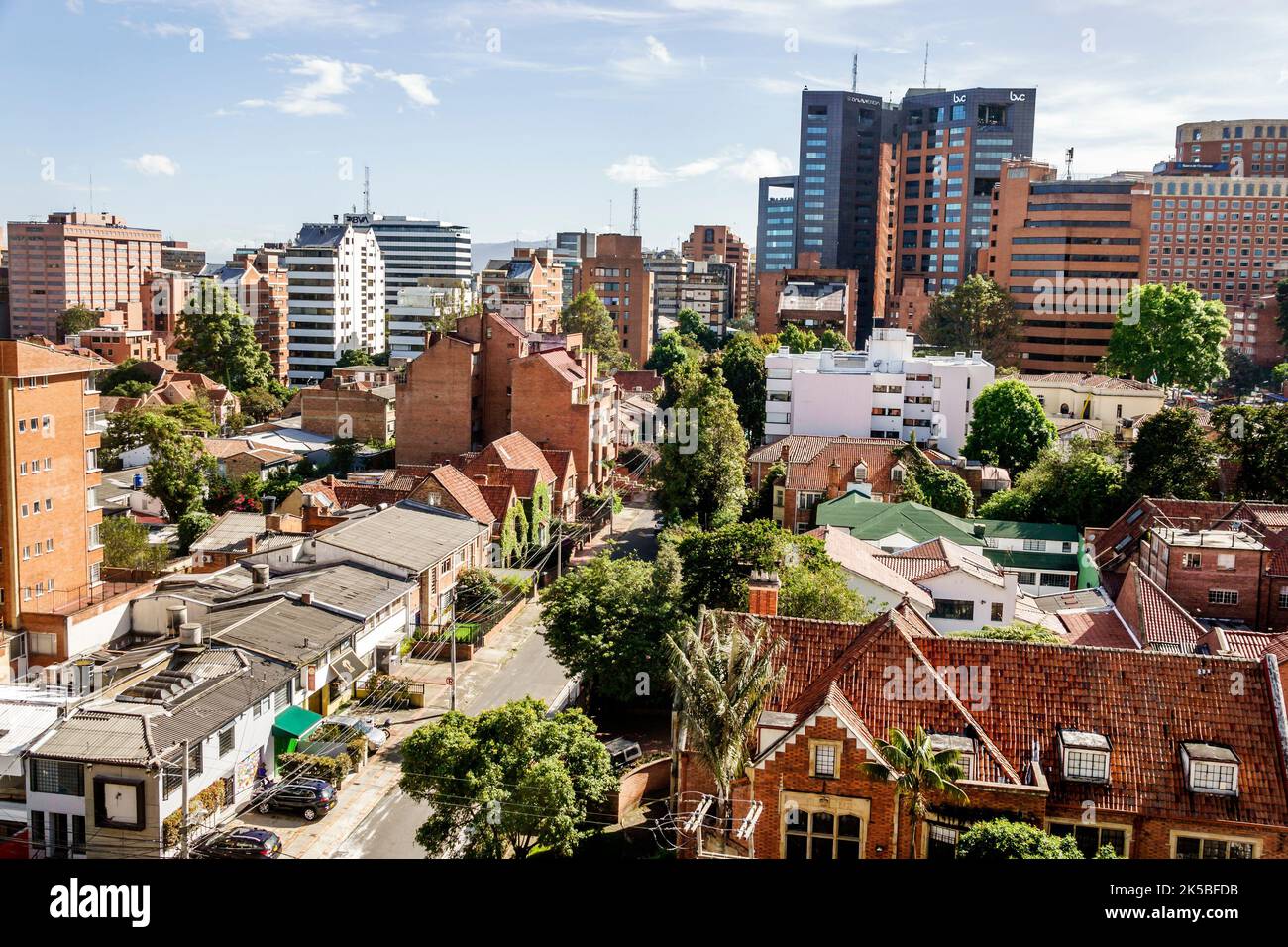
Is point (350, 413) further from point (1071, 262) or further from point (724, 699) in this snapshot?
point (1071, 262)

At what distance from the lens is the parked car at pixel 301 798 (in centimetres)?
2075

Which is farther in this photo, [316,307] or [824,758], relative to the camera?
[316,307]

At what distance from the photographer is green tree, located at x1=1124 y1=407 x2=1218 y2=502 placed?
37094 millimetres

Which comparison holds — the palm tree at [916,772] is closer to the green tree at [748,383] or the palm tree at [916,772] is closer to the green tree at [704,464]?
the green tree at [704,464]

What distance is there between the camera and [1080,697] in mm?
16000

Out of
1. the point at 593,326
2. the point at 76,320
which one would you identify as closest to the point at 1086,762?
the point at 593,326

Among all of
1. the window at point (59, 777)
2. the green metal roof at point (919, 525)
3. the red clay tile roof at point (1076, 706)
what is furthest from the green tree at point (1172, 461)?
the window at point (59, 777)

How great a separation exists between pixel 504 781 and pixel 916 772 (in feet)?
21.7

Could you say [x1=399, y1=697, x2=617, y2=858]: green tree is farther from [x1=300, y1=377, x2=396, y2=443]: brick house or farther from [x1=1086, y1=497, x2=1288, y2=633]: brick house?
[x1=300, y1=377, x2=396, y2=443]: brick house

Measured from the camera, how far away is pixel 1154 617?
2567 centimetres
